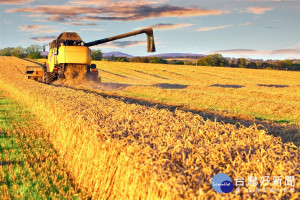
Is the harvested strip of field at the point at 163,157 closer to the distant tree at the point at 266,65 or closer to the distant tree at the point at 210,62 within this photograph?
the distant tree at the point at 266,65

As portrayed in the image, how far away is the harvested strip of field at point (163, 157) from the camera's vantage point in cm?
293

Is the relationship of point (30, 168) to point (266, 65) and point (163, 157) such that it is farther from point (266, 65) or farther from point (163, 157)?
point (266, 65)

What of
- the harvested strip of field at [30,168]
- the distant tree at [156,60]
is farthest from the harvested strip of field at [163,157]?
the distant tree at [156,60]

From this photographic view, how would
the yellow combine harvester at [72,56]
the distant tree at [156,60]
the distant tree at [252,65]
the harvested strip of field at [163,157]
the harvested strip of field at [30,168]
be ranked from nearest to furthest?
the harvested strip of field at [163,157], the harvested strip of field at [30,168], the yellow combine harvester at [72,56], the distant tree at [252,65], the distant tree at [156,60]

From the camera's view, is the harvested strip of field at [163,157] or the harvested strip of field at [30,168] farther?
the harvested strip of field at [30,168]

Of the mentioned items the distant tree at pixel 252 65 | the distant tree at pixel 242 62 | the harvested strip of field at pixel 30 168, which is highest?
the distant tree at pixel 242 62

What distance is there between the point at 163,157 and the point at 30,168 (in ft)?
11.1

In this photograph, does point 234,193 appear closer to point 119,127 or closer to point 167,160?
point 167,160

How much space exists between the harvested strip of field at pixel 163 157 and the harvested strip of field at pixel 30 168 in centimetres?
30

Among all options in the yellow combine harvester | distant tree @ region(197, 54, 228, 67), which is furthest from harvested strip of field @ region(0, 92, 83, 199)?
distant tree @ region(197, 54, 228, 67)

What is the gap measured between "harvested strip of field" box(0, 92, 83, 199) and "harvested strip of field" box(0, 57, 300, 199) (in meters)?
0.30

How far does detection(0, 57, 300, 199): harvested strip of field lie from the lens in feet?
9.61

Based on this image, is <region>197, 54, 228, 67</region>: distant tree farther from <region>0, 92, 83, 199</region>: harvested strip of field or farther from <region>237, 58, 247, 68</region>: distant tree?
<region>0, 92, 83, 199</region>: harvested strip of field

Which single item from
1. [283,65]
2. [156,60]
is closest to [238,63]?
[283,65]
